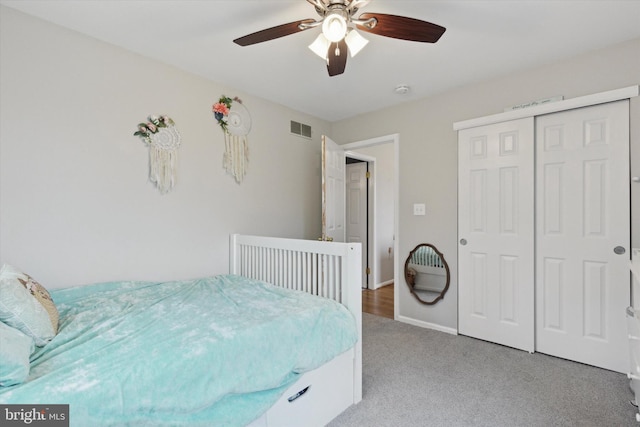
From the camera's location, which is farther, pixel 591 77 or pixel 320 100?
pixel 320 100

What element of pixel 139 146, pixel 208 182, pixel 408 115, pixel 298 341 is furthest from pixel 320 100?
pixel 298 341

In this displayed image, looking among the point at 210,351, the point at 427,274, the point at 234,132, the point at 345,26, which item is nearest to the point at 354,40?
the point at 345,26

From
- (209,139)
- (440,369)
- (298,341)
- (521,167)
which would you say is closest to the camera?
(298,341)

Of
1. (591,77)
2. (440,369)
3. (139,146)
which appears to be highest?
(591,77)

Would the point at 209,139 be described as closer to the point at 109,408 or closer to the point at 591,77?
the point at 109,408

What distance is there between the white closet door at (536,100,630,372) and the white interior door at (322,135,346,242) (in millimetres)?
1856

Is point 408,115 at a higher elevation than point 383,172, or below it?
higher

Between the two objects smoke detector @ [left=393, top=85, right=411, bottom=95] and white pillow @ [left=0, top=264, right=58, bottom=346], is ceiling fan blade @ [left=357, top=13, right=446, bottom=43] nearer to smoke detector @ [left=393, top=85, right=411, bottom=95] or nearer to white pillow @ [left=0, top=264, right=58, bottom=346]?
smoke detector @ [left=393, top=85, right=411, bottom=95]

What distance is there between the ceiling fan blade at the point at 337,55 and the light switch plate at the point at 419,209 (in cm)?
178

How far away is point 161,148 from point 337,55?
5.16 ft

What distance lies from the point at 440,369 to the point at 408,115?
7.89 feet

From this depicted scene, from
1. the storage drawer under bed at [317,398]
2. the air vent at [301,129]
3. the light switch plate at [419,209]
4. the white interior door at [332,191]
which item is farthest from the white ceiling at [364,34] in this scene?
the storage drawer under bed at [317,398]

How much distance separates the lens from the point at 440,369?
223 cm

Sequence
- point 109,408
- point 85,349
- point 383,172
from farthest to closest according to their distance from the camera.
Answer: point 383,172, point 85,349, point 109,408
